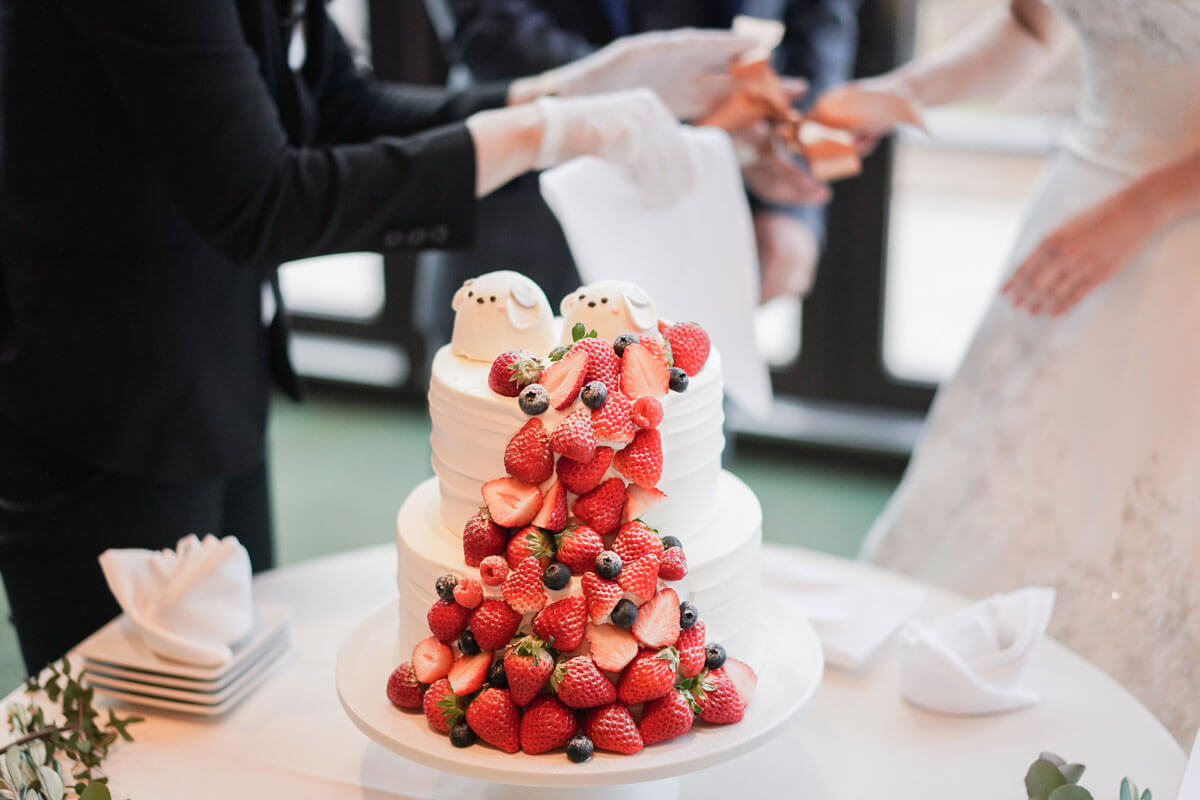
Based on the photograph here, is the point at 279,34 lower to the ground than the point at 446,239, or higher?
higher

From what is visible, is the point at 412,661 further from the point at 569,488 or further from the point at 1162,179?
the point at 1162,179

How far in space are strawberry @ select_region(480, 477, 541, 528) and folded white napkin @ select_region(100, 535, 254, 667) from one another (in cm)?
51

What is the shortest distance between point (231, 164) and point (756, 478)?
8.46 ft

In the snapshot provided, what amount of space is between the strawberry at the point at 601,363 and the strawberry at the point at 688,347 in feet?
0.30

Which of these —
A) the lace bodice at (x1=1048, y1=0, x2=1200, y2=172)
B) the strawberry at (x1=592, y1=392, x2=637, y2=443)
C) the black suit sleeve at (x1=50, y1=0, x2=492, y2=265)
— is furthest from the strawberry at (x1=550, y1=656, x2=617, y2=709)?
the lace bodice at (x1=1048, y1=0, x2=1200, y2=172)

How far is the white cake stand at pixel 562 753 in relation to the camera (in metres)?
1.19

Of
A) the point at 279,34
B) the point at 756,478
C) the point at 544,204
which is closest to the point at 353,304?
the point at 756,478

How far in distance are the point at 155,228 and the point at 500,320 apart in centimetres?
59

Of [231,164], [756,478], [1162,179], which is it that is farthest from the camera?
[756,478]

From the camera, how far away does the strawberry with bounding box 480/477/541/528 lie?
1229mm

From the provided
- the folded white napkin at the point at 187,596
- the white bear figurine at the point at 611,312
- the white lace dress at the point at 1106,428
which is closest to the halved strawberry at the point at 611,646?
the white bear figurine at the point at 611,312

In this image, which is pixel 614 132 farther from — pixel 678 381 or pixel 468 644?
pixel 468 644

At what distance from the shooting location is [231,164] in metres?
1.59

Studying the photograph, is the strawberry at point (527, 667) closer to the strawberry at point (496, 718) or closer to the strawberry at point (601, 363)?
the strawberry at point (496, 718)
